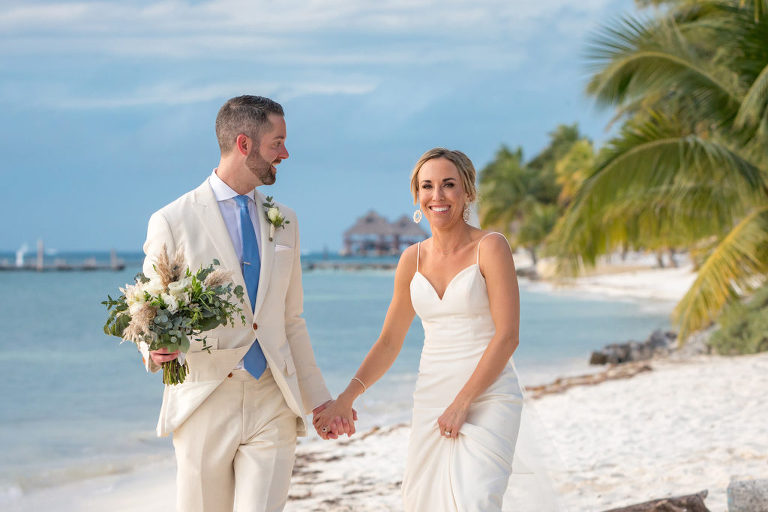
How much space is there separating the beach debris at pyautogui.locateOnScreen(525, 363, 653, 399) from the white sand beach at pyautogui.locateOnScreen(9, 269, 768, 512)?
1.06ft

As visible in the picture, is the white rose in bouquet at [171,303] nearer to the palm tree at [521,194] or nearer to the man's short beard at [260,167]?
the man's short beard at [260,167]

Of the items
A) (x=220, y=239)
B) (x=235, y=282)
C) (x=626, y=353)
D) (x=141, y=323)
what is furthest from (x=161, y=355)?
(x=626, y=353)

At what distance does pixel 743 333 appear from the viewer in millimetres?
15031

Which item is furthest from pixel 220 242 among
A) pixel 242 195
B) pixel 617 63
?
pixel 617 63

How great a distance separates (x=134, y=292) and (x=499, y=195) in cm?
6220

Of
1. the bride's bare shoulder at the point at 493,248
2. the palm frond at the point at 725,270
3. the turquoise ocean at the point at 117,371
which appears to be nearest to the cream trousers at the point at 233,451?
the bride's bare shoulder at the point at 493,248

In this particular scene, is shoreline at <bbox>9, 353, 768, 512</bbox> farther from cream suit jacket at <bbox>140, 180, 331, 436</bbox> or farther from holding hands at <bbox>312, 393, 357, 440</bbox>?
cream suit jacket at <bbox>140, 180, 331, 436</bbox>

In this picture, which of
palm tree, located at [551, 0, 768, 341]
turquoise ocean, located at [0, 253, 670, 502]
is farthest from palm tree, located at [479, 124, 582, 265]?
palm tree, located at [551, 0, 768, 341]

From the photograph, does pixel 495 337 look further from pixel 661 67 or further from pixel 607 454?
pixel 661 67

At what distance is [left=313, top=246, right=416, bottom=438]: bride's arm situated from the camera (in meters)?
3.97

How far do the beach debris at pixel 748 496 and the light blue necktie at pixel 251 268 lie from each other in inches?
120

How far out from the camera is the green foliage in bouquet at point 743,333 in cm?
1452

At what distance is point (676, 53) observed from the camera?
1162cm

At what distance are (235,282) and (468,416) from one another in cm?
113
